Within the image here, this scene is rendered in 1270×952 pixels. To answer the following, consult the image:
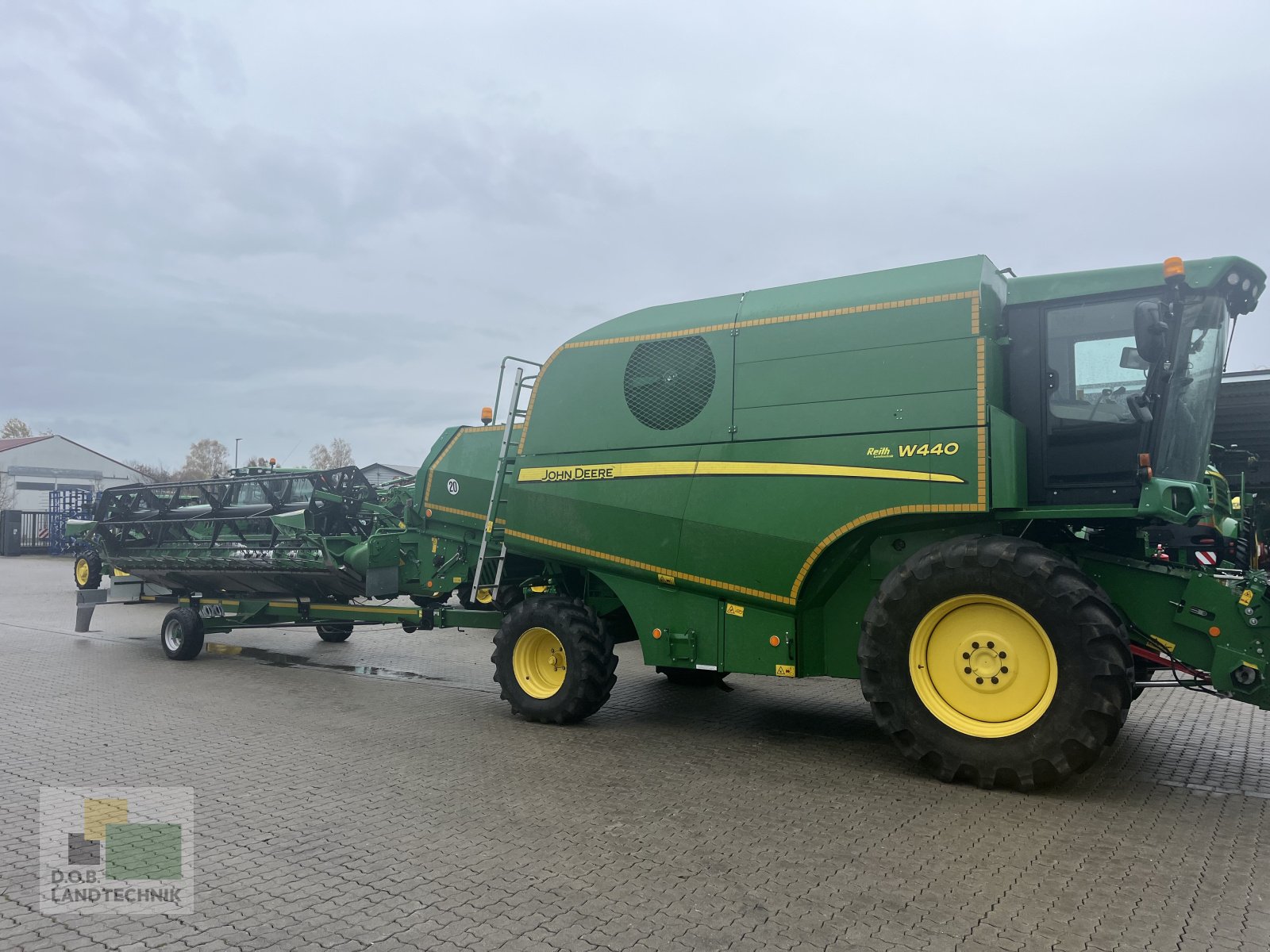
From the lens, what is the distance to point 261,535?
10.8 metres

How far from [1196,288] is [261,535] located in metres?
9.87

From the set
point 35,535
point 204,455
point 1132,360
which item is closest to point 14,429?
point 204,455

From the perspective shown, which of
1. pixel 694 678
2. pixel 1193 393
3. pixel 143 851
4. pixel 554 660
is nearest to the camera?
pixel 143 851

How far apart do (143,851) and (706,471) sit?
14.2 ft

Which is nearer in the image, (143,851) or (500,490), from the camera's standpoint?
(143,851)

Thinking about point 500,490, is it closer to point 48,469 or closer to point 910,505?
point 910,505

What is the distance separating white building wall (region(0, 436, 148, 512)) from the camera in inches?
2351

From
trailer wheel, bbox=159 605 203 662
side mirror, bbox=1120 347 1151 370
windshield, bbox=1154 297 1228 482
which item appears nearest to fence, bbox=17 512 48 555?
trailer wheel, bbox=159 605 203 662

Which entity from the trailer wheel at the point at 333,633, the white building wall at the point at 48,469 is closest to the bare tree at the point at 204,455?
the white building wall at the point at 48,469

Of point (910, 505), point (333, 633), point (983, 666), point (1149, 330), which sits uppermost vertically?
point (1149, 330)

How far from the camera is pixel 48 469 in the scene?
64.1 metres

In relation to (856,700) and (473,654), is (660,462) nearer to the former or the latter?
(856,700)

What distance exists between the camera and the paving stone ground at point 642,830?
12.2 ft

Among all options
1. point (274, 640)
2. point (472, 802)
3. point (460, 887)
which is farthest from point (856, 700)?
point (274, 640)
